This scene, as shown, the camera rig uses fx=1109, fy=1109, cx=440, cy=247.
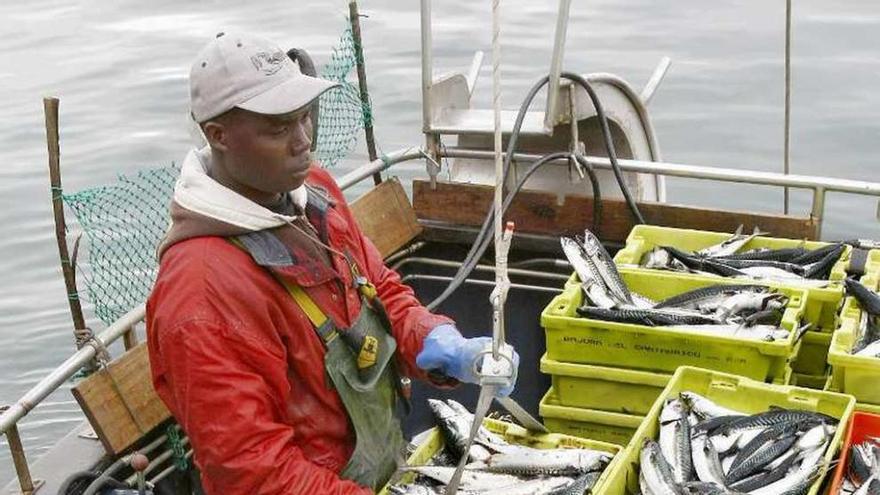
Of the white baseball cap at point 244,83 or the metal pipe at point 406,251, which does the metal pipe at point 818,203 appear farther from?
the white baseball cap at point 244,83

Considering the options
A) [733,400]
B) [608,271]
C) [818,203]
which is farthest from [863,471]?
[818,203]

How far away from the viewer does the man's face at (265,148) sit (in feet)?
9.29

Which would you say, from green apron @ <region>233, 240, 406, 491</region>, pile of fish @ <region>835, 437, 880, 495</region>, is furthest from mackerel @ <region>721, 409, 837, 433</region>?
green apron @ <region>233, 240, 406, 491</region>

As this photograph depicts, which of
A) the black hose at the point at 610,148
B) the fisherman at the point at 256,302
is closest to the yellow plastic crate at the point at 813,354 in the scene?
the black hose at the point at 610,148

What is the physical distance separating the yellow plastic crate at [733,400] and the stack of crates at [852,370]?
0.15 meters

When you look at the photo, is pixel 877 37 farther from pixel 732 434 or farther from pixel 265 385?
pixel 265 385

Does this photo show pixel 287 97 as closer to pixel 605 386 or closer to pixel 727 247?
pixel 605 386

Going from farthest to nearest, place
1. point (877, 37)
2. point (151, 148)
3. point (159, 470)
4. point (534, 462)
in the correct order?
1. point (877, 37)
2. point (151, 148)
3. point (159, 470)
4. point (534, 462)

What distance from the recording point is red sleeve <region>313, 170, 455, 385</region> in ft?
11.4

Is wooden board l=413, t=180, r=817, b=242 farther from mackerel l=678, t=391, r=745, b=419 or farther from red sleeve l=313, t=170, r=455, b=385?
red sleeve l=313, t=170, r=455, b=385

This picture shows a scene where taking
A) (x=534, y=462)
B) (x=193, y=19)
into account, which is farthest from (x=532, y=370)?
(x=193, y=19)

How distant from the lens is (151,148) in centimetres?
1182

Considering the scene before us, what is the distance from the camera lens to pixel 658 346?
162 inches

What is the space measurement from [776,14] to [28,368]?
10.3 meters
